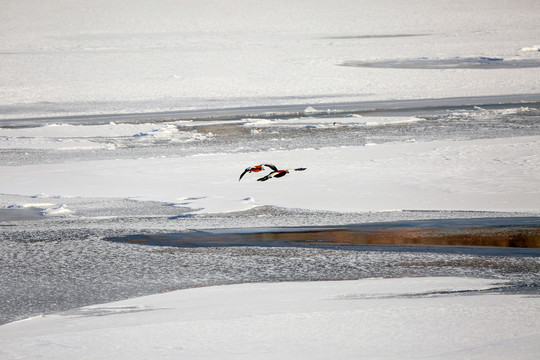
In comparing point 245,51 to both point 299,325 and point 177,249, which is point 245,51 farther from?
point 299,325

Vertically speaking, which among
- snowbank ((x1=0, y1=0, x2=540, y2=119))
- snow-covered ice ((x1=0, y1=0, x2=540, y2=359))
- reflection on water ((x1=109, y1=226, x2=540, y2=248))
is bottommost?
reflection on water ((x1=109, y1=226, x2=540, y2=248))

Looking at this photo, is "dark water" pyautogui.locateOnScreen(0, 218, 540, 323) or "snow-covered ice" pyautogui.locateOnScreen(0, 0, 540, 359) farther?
"dark water" pyautogui.locateOnScreen(0, 218, 540, 323)

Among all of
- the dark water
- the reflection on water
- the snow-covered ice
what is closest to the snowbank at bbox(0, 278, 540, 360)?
the snow-covered ice

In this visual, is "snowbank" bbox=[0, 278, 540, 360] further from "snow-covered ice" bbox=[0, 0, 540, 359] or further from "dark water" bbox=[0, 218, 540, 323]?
"dark water" bbox=[0, 218, 540, 323]

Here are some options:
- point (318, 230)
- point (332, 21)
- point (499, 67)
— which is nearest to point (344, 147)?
point (318, 230)

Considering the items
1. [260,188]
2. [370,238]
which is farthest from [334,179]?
[370,238]

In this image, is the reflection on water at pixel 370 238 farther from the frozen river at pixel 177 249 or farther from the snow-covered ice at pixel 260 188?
the snow-covered ice at pixel 260 188

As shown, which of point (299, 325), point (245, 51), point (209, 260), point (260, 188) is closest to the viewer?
point (299, 325)

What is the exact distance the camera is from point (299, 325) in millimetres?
3871

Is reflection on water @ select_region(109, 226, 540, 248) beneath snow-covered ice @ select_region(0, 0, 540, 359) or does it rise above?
beneath

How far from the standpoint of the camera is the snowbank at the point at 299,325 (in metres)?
3.50

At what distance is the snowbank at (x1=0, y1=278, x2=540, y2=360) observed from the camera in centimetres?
350

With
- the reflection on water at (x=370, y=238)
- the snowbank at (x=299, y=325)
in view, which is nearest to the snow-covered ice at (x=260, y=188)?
the snowbank at (x=299, y=325)

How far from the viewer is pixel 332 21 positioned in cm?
2677
